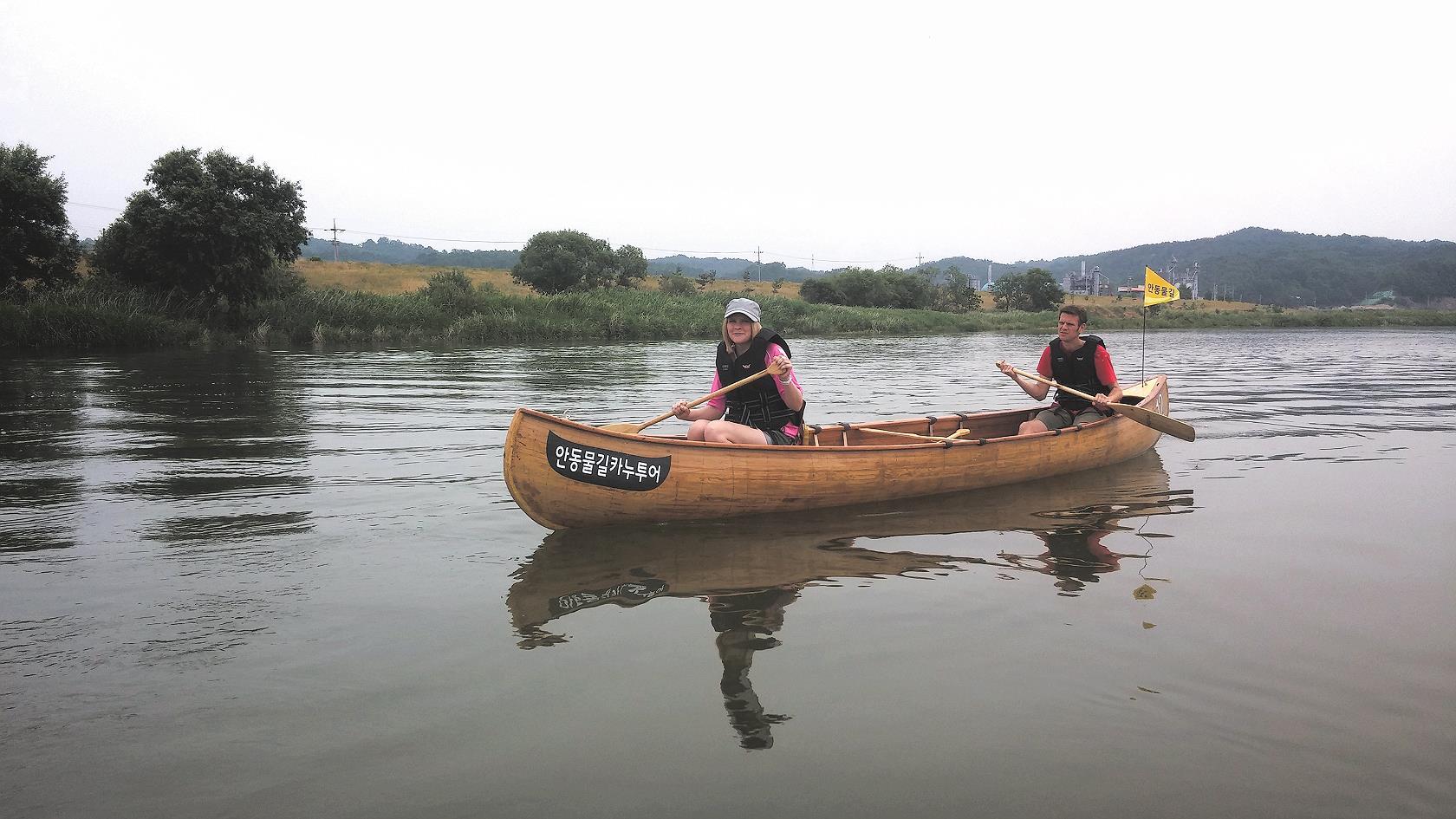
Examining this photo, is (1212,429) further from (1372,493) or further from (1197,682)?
(1197,682)

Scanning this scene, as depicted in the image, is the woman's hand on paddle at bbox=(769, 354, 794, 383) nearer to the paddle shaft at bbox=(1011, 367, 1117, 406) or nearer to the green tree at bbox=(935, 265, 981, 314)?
the paddle shaft at bbox=(1011, 367, 1117, 406)

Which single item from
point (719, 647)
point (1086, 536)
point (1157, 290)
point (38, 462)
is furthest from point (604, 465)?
point (1157, 290)

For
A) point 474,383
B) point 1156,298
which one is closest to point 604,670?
point 1156,298

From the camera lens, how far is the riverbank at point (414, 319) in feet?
72.5

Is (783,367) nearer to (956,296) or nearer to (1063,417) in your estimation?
(1063,417)

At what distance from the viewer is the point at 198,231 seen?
26172mm

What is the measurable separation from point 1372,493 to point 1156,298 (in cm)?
392

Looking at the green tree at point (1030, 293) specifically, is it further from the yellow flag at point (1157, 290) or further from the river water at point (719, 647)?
the river water at point (719, 647)

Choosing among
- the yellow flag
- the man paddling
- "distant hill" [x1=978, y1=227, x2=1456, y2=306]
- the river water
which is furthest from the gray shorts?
"distant hill" [x1=978, y1=227, x2=1456, y2=306]

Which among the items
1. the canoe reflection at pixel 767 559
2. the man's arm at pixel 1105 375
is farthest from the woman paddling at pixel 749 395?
the man's arm at pixel 1105 375

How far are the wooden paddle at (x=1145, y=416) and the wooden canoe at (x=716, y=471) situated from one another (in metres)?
0.79

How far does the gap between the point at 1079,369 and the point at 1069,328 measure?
44 cm

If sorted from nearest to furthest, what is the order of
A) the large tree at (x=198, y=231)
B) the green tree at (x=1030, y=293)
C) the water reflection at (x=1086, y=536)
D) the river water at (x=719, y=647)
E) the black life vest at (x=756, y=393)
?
the river water at (x=719, y=647) < the water reflection at (x=1086, y=536) < the black life vest at (x=756, y=393) < the large tree at (x=198, y=231) < the green tree at (x=1030, y=293)

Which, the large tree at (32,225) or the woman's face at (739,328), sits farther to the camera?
the large tree at (32,225)
